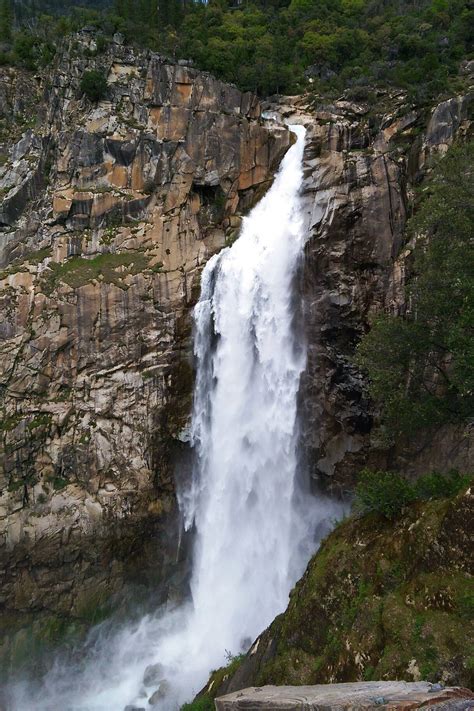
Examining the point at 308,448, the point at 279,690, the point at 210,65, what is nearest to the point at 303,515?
the point at 308,448

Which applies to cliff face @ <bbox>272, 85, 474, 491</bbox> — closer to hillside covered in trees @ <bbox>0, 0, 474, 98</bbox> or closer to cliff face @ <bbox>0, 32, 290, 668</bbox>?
cliff face @ <bbox>0, 32, 290, 668</bbox>

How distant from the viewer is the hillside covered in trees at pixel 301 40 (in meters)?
35.4

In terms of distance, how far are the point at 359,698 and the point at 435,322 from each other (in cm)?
1003

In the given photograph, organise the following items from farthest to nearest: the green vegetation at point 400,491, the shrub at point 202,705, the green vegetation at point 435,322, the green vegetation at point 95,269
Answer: the green vegetation at point 95,269 → the shrub at point 202,705 → the green vegetation at point 435,322 → the green vegetation at point 400,491

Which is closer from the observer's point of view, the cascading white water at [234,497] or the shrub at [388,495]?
the shrub at [388,495]

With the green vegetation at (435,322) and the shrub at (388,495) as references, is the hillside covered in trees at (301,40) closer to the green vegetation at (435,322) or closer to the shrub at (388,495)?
the green vegetation at (435,322)

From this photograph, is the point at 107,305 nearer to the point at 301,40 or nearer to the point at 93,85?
the point at 93,85

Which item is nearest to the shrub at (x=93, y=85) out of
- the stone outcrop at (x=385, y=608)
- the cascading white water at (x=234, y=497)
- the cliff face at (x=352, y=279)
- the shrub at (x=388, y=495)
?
the cascading white water at (x=234, y=497)

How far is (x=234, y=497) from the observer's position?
2480 cm

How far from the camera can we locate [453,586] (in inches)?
356

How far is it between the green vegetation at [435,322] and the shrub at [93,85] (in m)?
27.2

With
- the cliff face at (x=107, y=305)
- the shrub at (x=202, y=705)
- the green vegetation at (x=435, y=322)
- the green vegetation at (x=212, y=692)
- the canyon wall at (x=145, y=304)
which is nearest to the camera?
the green vegetation at (x=435, y=322)

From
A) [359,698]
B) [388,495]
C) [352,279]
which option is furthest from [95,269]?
[359,698]

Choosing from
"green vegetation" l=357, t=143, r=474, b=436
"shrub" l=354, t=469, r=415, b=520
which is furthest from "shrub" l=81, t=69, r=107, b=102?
"shrub" l=354, t=469, r=415, b=520
